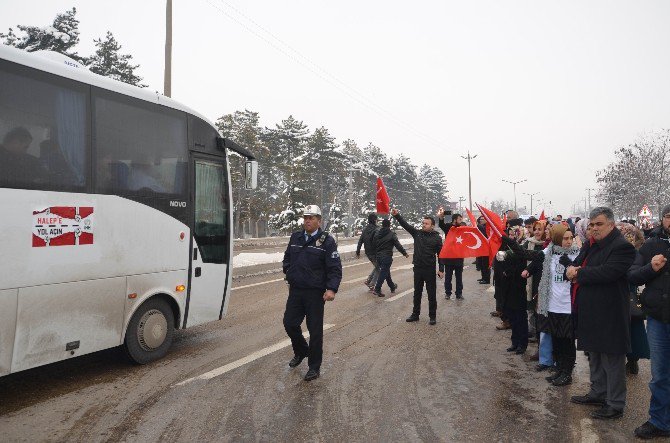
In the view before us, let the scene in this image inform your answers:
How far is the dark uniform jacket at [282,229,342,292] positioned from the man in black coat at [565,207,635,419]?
8.33 ft

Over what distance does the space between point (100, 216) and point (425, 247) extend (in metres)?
5.72

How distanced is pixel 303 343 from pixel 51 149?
11.7 feet

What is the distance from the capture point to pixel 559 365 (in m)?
5.57

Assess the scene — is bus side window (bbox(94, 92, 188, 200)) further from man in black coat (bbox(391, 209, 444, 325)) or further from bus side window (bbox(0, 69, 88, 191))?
man in black coat (bbox(391, 209, 444, 325))

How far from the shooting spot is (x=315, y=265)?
5590 millimetres

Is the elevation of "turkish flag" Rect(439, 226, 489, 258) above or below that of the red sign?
below

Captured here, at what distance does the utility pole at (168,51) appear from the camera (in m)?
14.9

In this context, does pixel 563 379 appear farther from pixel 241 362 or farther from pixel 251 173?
pixel 251 173

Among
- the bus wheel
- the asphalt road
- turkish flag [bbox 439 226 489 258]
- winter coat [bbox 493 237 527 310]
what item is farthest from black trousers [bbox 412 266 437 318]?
the bus wheel

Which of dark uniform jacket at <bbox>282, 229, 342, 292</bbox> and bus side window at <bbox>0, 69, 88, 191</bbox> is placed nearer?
bus side window at <bbox>0, 69, 88, 191</bbox>

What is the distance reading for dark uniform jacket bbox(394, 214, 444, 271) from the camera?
8820mm

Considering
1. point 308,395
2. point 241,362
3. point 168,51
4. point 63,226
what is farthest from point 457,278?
point 168,51

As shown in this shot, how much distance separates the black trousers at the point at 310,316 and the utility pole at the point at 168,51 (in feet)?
37.3

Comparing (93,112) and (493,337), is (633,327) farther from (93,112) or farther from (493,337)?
(93,112)
